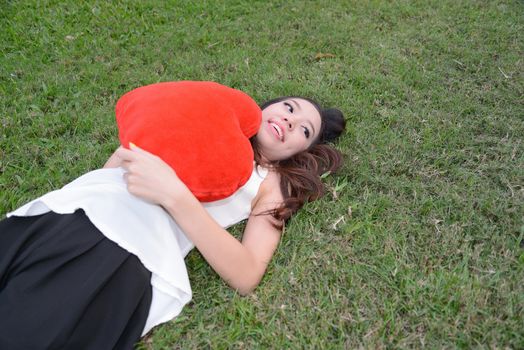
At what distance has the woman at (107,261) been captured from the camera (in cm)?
153

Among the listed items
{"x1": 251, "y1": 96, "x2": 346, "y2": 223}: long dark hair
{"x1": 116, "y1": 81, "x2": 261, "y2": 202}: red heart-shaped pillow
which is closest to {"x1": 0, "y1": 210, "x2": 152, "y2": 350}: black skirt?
{"x1": 116, "y1": 81, "x2": 261, "y2": 202}: red heart-shaped pillow

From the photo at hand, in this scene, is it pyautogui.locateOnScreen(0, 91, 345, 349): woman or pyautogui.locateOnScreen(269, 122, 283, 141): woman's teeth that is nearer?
pyautogui.locateOnScreen(0, 91, 345, 349): woman

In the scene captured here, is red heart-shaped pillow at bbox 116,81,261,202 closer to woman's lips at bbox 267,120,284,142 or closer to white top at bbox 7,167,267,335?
white top at bbox 7,167,267,335

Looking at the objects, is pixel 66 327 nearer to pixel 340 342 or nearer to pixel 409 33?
pixel 340 342

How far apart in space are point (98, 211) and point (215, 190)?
454 mm

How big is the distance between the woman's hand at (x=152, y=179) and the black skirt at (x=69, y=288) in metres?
0.23

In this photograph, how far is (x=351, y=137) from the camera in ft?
8.92

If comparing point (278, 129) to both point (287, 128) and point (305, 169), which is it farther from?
point (305, 169)

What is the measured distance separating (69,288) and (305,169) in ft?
3.97

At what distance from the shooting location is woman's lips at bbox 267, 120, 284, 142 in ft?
7.18

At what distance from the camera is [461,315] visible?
5.62 feet

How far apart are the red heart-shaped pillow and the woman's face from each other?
13.0 inches

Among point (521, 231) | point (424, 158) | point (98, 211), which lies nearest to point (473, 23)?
point (424, 158)

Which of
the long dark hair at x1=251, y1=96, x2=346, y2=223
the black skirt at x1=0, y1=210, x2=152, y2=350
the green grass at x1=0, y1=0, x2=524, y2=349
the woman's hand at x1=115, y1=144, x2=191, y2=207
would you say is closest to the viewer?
the black skirt at x1=0, y1=210, x2=152, y2=350
